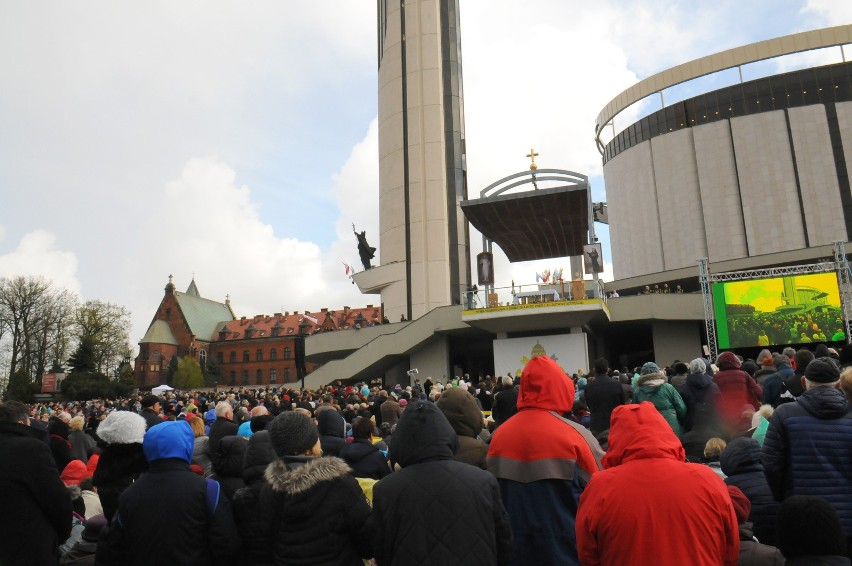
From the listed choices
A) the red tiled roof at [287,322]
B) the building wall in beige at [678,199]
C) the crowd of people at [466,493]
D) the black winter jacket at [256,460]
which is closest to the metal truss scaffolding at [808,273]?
the crowd of people at [466,493]

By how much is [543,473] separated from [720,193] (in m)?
61.9

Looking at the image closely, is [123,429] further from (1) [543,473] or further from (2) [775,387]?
(2) [775,387]

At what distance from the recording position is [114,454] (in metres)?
4.69

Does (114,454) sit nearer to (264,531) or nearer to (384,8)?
(264,531)

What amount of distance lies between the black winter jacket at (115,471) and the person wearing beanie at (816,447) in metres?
4.18

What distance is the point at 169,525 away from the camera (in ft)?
11.8

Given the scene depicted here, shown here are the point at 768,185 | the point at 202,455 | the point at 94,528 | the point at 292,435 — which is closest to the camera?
the point at 292,435

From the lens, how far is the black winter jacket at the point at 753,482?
13.0ft

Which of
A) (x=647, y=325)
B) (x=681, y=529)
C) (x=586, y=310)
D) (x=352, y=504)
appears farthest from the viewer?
(x=647, y=325)

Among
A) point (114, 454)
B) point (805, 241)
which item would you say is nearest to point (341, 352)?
point (114, 454)

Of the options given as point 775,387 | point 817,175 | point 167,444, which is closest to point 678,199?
point 817,175

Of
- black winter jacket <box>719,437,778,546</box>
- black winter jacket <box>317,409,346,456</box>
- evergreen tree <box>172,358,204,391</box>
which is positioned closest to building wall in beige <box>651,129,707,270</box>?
evergreen tree <box>172,358,204,391</box>

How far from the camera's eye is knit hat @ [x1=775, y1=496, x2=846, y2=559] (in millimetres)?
2887

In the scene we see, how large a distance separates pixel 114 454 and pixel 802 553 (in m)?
4.27
